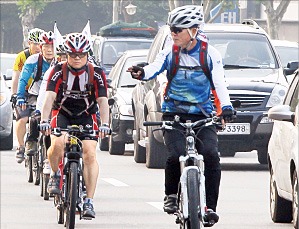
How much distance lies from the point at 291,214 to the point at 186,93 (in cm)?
221

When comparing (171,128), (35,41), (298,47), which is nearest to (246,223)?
(171,128)

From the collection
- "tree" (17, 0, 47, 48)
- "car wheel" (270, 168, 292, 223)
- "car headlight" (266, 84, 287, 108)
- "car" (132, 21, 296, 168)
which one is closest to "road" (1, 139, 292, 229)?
"car wheel" (270, 168, 292, 223)

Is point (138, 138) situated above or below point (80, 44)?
below

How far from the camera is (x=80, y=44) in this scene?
42.6ft

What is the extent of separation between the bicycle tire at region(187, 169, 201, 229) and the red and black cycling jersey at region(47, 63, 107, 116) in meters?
2.50

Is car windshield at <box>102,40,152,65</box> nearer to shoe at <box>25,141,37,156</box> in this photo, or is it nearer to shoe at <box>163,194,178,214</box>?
shoe at <box>25,141,37,156</box>

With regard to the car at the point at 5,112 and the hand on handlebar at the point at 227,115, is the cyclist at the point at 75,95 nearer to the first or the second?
the hand on handlebar at the point at 227,115

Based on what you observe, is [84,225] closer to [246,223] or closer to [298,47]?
[246,223]

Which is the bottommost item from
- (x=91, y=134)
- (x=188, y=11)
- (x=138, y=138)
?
(x=138, y=138)

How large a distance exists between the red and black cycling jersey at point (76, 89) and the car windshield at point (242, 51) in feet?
24.4

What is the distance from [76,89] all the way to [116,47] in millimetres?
19194

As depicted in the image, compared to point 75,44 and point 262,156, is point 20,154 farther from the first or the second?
point 75,44

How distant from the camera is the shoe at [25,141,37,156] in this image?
57.0 ft

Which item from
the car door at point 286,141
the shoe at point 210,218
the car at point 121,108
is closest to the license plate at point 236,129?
the car at point 121,108
